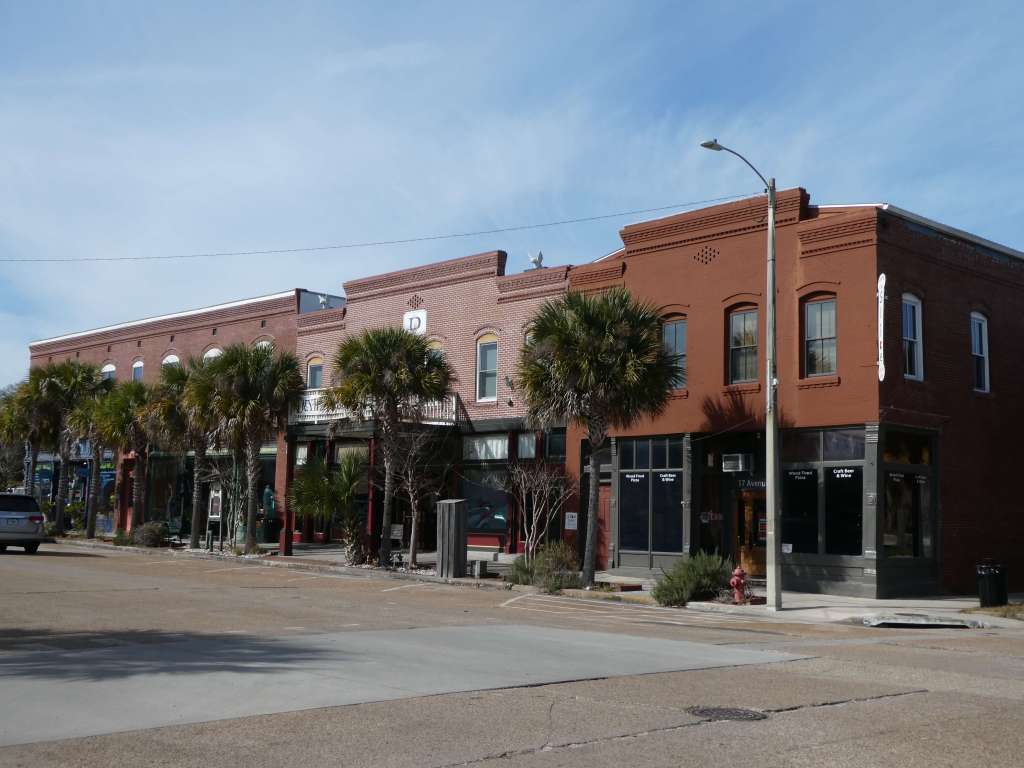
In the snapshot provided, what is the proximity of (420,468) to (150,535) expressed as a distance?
443 inches

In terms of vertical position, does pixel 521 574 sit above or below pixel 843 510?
below

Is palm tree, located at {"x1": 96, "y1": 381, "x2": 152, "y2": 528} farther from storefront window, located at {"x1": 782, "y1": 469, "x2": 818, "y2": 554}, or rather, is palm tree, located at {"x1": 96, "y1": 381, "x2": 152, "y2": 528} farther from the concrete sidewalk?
the concrete sidewalk

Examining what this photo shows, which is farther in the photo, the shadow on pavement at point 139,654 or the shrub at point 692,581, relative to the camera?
the shrub at point 692,581

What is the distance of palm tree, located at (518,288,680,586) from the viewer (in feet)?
75.0

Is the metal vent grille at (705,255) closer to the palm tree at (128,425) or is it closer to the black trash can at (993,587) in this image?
the black trash can at (993,587)

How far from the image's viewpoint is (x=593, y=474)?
23.4 meters

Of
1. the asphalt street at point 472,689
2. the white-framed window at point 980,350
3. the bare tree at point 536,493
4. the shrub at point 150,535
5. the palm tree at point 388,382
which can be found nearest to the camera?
the asphalt street at point 472,689

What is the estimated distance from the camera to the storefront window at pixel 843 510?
890 inches

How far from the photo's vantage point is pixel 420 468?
31.0 m

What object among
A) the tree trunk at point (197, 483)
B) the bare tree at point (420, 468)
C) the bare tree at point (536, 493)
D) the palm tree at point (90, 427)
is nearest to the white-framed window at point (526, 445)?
the bare tree at point (536, 493)

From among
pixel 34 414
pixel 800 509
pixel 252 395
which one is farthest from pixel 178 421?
pixel 800 509

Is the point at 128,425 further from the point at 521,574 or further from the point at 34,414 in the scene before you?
the point at 521,574

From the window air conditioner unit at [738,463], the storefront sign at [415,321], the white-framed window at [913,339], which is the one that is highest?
the storefront sign at [415,321]

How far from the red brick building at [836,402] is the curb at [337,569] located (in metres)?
4.16
